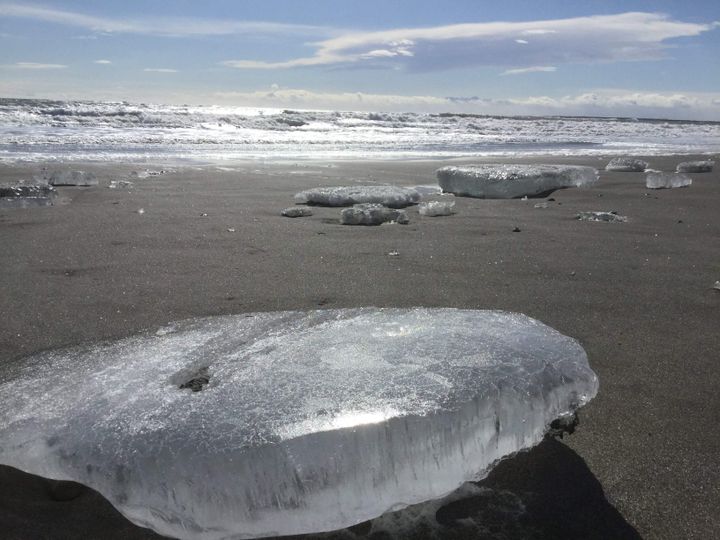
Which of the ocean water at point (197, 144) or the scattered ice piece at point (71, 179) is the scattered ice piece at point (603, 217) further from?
the ocean water at point (197, 144)

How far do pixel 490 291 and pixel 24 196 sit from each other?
344 centimetres

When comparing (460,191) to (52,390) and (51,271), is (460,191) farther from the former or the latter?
(52,390)

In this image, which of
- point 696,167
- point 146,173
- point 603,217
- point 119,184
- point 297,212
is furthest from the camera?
point 696,167

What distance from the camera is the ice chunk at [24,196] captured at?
4.13m

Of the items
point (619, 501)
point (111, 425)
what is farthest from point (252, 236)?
point (619, 501)

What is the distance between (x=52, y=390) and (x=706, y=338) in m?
1.88

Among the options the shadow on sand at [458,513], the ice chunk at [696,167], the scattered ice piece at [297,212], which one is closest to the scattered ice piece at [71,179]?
the scattered ice piece at [297,212]

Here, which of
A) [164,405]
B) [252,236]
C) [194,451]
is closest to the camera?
[194,451]

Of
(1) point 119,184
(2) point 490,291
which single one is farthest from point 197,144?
(2) point 490,291

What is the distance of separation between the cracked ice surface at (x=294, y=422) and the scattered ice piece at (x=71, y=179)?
4608 millimetres

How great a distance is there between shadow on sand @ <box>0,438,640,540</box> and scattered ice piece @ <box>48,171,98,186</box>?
495cm

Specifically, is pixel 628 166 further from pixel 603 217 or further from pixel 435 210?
pixel 435 210

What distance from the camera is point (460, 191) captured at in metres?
5.23

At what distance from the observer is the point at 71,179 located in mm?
5637
